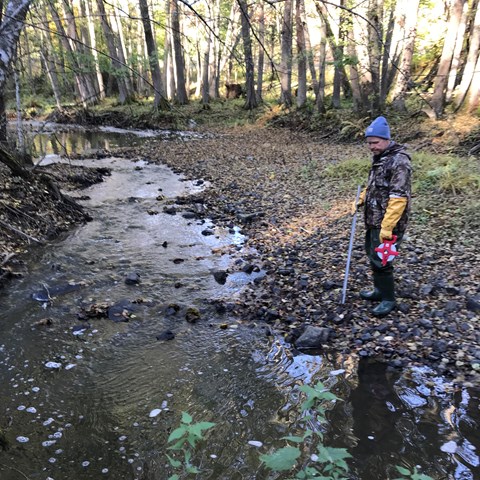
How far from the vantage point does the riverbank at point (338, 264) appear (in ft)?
16.3

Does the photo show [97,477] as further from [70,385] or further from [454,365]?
[454,365]

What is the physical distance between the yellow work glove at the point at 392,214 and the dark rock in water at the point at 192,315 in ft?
9.31

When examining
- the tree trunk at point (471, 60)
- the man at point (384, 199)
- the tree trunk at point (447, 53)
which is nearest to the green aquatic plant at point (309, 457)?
the man at point (384, 199)

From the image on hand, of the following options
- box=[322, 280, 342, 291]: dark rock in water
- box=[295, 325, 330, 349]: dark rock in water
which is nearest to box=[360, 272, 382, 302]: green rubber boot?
box=[322, 280, 342, 291]: dark rock in water

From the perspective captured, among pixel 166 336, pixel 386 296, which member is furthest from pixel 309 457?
pixel 386 296

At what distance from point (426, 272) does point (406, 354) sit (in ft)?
7.24

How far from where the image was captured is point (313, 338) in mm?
5078

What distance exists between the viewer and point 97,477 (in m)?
3.30

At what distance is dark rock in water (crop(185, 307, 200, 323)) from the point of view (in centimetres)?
578

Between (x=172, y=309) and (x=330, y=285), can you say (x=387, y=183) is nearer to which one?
(x=330, y=285)

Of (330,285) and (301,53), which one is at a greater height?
(301,53)

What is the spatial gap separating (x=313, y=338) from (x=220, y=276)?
2497 millimetres

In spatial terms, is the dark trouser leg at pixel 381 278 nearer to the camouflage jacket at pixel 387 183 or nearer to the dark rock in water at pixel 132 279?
the camouflage jacket at pixel 387 183

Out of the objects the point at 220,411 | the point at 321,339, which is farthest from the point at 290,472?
the point at 321,339
